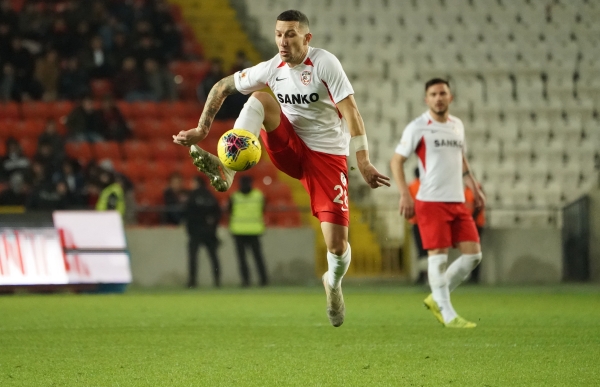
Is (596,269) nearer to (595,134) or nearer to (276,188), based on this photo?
(595,134)

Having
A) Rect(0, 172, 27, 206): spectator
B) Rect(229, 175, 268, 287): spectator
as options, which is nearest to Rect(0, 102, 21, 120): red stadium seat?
Rect(0, 172, 27, 206): spectator

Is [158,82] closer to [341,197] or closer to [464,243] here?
[464,243]

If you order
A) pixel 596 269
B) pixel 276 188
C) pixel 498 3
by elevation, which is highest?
pixel 498 3

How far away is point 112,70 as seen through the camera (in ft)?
61.8

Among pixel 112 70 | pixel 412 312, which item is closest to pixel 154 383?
pixel 412 312

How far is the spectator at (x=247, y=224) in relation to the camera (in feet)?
50.8

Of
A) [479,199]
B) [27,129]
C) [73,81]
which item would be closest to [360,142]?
[479,199]

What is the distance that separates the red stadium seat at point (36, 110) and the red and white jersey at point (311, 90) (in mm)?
12013

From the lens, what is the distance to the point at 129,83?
61.9 feet

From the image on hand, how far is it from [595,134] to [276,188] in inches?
254

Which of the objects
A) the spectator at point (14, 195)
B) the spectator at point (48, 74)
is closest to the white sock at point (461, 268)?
the spectator at point (14, 195)

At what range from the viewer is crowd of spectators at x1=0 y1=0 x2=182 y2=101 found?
18.4 metres

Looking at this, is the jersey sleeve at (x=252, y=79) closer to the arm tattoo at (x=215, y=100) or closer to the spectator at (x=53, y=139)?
the arm tattoo at (x=215, y=100)

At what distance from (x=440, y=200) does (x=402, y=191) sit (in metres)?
0.34
